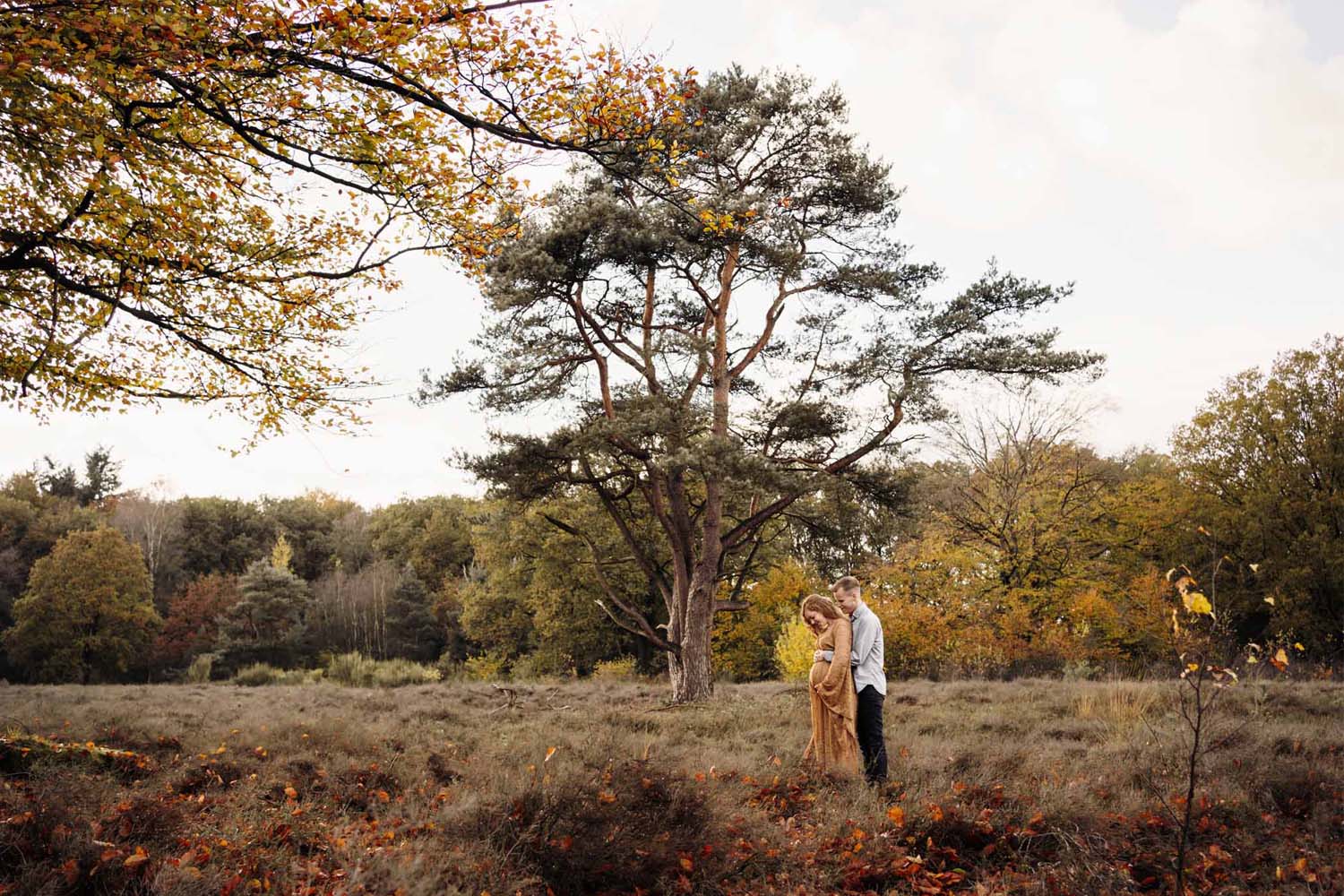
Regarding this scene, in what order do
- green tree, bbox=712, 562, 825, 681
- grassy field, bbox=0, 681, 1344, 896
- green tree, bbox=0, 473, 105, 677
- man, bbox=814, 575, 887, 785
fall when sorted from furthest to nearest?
green tree, bbox=0, 473, 105, 677 < green tree, bbox=712, 562, 825, 681 < man, bbox=814, 575, 887, 785 < grassy field, bbox=0, 681, 1344, 896

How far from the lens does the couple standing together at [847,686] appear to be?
7.18 meters

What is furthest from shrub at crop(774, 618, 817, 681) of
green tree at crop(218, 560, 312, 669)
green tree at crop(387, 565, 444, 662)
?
green tree at crop(218, 560, 312, 669)

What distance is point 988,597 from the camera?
23156 mm

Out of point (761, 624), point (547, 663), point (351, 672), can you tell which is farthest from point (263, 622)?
point (761, 624)

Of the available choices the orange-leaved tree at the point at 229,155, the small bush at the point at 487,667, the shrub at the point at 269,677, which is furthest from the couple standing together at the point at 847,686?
the small bush at the point at 487,667

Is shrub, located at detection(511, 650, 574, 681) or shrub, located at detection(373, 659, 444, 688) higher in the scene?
shrub, located at detection(373, 659, 444, 688)

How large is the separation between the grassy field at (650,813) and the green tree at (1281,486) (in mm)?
19602

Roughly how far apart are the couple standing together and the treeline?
677cm

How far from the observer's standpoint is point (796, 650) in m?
22.9

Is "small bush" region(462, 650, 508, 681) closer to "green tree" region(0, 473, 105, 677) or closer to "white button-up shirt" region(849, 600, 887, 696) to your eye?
"green tree" region(0, 473, 105, 677)

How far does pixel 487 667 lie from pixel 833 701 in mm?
30097

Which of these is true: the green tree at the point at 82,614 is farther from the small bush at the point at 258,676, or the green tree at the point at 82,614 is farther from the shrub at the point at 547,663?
the shrub at the point at 547,663

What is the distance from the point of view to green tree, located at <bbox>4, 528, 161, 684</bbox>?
3125 centimetres

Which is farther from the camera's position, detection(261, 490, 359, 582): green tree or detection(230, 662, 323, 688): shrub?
detection(261, 490, 359, 582): green tree
